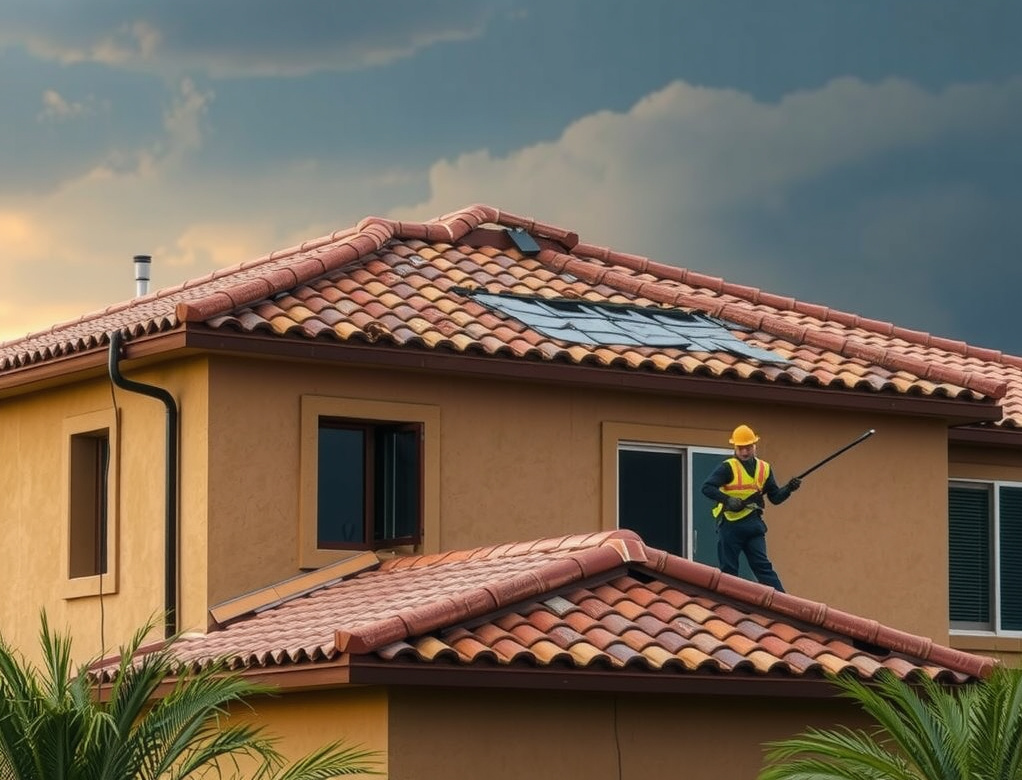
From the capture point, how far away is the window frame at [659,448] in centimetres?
1996

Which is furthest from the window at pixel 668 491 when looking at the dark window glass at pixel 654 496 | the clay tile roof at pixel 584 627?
the clay tile roof at pixel 584 627

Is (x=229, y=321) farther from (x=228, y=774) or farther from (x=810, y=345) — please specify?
(x=810, y=345)

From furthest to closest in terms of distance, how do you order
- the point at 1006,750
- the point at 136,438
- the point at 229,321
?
the point at 136,438
the point at 229,321
the point at 1006,750

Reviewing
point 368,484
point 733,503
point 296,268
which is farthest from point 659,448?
point 296,268

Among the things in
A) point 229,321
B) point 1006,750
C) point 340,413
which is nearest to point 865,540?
point 340,413

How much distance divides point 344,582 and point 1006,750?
7.17m

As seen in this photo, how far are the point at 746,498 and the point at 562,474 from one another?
171cm

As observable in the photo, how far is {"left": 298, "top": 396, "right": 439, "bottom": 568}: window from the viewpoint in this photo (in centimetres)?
1862

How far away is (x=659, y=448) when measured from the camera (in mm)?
20375

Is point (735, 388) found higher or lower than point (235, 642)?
higher

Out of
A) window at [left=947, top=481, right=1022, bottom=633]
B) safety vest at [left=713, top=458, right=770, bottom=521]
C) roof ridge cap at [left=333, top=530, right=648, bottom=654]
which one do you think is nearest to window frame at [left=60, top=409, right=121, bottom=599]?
roof ridge cap at [left=333, top=530, right=648, bottom=654]

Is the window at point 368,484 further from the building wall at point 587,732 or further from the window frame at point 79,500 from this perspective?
the building wall at point 587,732

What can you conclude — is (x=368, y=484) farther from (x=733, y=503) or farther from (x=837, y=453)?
(x=837, y=453)

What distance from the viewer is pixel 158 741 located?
42.7 ft
